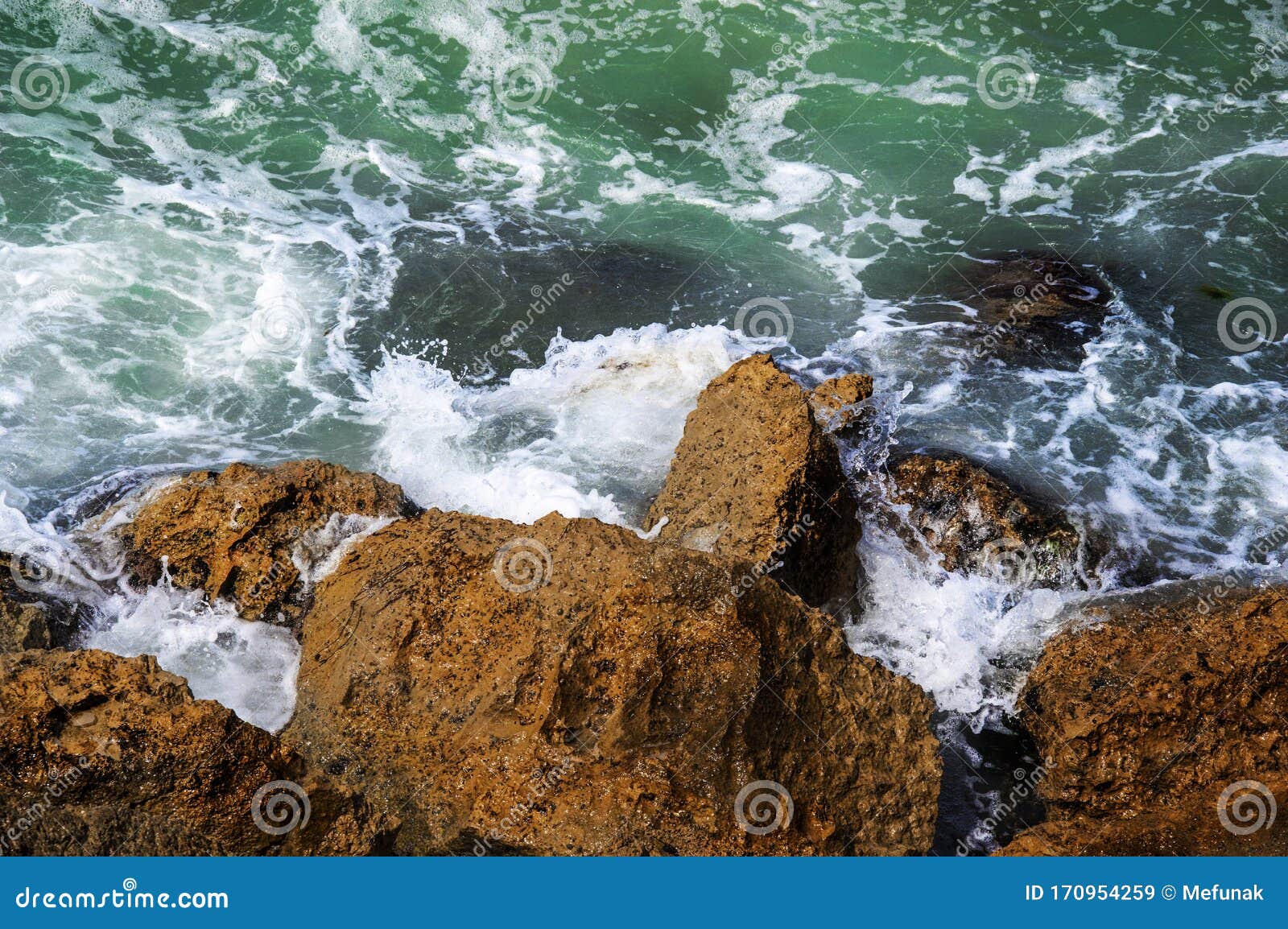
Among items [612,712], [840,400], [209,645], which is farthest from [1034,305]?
[209,645]

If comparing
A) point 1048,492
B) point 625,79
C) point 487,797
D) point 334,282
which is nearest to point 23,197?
point 334,282

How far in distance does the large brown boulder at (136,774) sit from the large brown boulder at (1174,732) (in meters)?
3.13

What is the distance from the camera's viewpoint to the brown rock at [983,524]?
6.93 metres

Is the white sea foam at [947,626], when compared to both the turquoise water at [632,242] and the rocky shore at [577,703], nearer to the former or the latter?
the turquoise water at [632,242]

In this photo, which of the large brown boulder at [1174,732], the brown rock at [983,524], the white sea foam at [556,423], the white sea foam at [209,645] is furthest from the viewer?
the white sea foam at [556,423]

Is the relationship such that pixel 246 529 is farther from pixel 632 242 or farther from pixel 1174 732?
pixel 632 242

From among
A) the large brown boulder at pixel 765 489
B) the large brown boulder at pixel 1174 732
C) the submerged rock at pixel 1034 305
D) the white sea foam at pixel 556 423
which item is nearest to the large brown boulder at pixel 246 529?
the white sea foam at pixel 556 423

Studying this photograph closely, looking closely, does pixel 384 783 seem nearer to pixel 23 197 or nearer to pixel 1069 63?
pixel 23 197

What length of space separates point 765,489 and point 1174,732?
2315 mm

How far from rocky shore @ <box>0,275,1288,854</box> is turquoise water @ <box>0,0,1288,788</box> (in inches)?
29.7

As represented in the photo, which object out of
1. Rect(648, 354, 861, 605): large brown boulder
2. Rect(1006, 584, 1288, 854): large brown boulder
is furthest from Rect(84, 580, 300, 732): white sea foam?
Rect(1006, 584, 1288, 854): large brown boulder

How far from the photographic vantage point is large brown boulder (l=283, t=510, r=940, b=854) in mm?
4488

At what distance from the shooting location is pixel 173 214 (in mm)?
10414

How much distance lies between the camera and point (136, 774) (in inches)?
164
